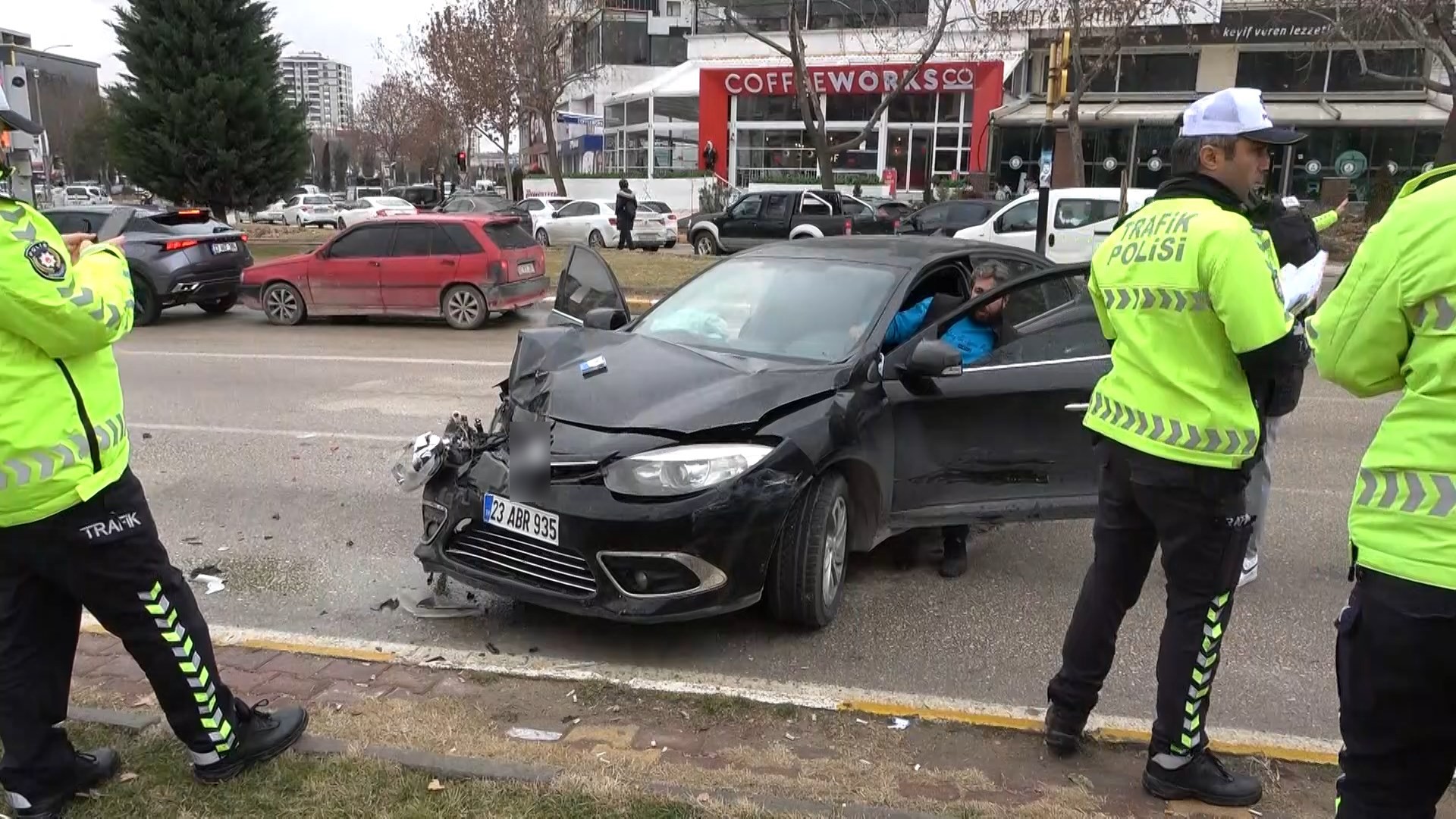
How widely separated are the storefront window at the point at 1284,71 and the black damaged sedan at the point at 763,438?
3912 cm

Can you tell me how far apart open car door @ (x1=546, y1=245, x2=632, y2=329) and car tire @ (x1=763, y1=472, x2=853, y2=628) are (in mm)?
1881

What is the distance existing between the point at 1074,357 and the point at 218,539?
4548 mm

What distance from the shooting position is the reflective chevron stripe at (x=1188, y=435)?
276 centimetres

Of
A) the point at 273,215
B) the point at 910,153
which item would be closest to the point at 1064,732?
the point at 910,153

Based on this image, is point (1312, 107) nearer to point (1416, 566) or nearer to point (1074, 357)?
point (1074, 357)

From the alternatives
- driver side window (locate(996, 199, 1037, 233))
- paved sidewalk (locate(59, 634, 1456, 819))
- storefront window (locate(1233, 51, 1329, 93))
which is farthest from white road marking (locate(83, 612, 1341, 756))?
storefront window (locate(1233, 51, 1329, 93))

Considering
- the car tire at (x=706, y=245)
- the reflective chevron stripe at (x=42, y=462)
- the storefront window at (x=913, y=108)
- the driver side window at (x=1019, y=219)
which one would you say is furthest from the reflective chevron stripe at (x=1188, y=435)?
the storefront window at (x=913, y=108)

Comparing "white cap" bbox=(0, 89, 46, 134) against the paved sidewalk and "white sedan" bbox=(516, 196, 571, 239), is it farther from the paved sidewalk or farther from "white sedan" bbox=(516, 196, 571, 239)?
"white sedan" bbox=(516, 196, 571, 239)

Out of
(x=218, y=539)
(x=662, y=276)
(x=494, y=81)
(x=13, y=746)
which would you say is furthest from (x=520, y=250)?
(x=494, y=81)

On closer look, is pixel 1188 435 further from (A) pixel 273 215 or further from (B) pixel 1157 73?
(A) pixel 273 215

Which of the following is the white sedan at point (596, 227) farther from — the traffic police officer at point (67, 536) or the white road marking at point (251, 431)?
the traffic police officer at point (67, 536)

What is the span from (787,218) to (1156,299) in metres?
20.4

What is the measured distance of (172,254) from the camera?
13656 millimetres

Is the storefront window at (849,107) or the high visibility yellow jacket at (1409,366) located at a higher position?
the storefront window at (849,107)
